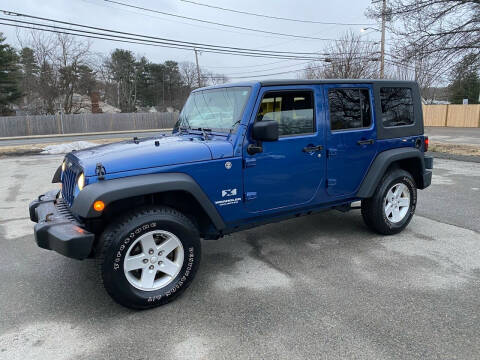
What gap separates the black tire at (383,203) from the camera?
438 cm

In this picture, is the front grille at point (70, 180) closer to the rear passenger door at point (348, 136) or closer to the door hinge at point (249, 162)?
the door hinge at point (249, 162)

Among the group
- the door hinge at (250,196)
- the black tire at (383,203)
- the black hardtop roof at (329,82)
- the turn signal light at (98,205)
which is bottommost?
the black tire at (383,203)

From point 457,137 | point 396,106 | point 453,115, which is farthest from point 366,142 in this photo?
point 453,115

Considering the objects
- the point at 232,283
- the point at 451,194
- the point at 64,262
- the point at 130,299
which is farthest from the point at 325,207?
the point at 451,194

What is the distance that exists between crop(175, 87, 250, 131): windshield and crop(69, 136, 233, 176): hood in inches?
11.8

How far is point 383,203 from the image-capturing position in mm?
4379

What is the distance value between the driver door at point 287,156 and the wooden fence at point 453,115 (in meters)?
29.6

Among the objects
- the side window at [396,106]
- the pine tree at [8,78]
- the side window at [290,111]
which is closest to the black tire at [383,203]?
the side window at [396,106]

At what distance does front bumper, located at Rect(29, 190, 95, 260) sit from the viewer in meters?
2.65

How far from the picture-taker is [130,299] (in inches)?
113

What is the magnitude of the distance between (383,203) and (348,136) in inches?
40.1

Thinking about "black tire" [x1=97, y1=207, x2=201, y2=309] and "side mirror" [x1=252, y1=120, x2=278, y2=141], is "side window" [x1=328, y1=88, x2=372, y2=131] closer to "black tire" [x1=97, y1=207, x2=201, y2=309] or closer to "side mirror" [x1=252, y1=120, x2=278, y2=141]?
"side mirror" [x1=252, y1=120, x2=278, y2=141]

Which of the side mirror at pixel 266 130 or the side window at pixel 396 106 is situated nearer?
the side mirror at pixel 266 130

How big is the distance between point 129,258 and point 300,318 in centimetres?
145
